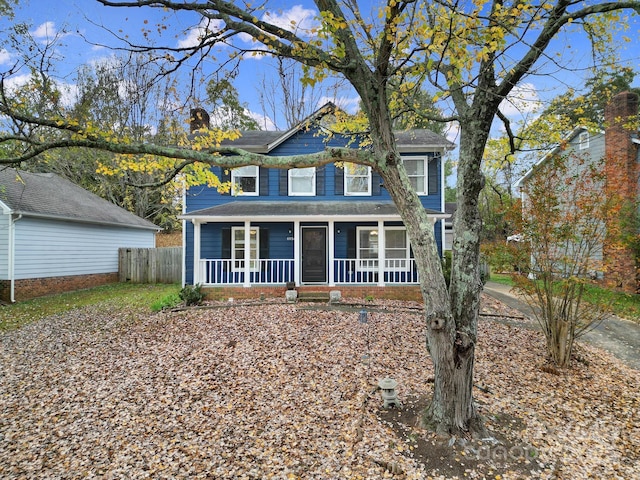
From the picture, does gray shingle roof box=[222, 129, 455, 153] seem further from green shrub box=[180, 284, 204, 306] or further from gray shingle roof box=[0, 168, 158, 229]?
gray shingle roof box=[0, 168, 158, 229]

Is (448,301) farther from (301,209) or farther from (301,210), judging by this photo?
(301,209)

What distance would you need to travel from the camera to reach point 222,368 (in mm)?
5180

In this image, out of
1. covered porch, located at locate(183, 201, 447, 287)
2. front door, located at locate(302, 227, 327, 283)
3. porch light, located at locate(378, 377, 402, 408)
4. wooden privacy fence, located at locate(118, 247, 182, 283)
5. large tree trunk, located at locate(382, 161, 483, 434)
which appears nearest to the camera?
large tree trunk, located at locate(382, 161, 483, 434)

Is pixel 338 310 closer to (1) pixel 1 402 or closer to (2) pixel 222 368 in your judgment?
(2) pixel 222 368

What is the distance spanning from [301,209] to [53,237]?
9690 millimetres

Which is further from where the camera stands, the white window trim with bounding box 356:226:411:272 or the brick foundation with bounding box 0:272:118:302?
the white window trim with bounding box 356:226:411:272

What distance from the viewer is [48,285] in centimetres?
1194

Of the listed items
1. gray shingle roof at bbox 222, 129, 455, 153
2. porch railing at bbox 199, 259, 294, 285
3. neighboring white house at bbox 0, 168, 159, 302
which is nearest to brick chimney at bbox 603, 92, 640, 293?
gray shingle roof at bbox 222, 129, 455, 153

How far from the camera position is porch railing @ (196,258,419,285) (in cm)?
1082

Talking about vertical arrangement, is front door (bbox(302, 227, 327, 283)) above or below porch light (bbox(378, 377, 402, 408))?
above

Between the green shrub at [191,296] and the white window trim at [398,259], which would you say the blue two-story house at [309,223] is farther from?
the green shrub at [191,296]

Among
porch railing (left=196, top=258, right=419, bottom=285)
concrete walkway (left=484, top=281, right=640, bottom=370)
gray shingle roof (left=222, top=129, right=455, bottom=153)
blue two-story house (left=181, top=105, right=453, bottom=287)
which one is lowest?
concrete walkway (left=484, top=281, right=640, bottom=370)

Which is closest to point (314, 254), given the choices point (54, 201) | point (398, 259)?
point (398, 259)

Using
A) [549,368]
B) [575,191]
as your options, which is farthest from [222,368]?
[575,191]
